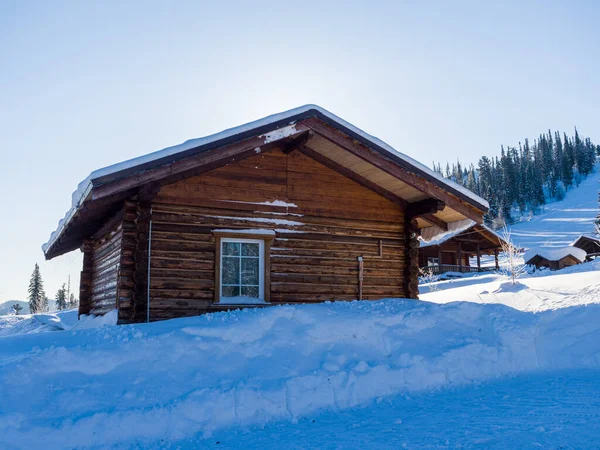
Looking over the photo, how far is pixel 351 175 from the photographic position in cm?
1184

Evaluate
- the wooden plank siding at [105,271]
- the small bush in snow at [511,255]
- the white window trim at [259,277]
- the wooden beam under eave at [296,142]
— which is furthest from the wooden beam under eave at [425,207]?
the small bush in snow at [511,255]

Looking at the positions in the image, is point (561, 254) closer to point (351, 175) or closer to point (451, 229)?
point (451, 229)

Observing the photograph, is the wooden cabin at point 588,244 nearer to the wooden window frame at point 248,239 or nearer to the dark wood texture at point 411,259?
the dark wood texture at point 411,259

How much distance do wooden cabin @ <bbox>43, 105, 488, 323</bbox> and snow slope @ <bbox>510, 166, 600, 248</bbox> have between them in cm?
5148

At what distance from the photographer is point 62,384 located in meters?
6.14

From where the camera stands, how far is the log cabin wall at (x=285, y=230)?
32.4 ft

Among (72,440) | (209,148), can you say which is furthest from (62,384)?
(209,148)

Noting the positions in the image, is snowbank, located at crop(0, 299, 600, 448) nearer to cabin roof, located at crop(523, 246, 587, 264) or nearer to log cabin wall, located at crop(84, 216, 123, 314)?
log cabin wall, located at crop(84, 216, 123, 314)

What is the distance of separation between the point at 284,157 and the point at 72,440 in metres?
7.31

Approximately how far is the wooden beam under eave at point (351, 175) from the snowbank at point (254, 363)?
10.1 ft

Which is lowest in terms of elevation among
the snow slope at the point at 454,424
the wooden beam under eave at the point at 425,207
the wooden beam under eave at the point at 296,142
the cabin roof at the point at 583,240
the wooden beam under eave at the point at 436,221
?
the snow slope at the point at 454,424

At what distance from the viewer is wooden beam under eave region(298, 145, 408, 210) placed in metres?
11.5

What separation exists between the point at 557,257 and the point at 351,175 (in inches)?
1227

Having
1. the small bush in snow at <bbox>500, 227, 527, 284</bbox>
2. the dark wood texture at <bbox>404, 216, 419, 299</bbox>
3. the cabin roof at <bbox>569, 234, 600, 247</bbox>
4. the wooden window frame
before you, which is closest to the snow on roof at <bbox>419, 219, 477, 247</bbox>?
the dark wood texture at <bbox>404, 216, 419, 299</bbox>
